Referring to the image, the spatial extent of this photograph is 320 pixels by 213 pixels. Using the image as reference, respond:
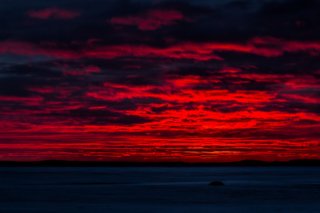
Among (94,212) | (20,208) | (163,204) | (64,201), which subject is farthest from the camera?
(64,201)

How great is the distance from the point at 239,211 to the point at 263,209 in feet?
11.2

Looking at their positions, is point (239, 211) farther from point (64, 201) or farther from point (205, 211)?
point (64, 201)

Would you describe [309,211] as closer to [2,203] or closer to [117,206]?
[117,206]

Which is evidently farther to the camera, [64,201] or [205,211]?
[64,201]

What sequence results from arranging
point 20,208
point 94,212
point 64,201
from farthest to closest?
point 64,201 < point 20,208 < point 94,212

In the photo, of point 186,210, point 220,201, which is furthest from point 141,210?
point 220,201

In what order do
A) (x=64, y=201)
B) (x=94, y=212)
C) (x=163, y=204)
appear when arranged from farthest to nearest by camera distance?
1. (x=64, y=201)
2. (x=163, y=204)
3. (x=94, y=212)

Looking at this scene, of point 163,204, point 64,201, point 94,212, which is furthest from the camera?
point 64,201

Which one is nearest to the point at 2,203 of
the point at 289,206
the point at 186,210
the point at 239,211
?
the point at 186,210

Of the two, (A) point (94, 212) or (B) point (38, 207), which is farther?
(B) point (38, 207)

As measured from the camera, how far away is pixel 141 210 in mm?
63031

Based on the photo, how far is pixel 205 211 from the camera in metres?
61.9

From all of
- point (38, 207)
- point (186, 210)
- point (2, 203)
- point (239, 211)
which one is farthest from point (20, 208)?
point (239, 211)

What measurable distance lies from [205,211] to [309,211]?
36.1 ft
